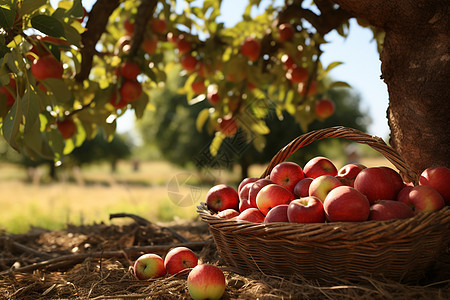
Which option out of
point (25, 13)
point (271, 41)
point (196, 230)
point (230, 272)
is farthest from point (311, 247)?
point (271, 41)

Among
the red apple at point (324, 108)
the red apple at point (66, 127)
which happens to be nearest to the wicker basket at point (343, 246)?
the red apple at point (66, 127)

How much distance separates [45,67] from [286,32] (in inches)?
75.2

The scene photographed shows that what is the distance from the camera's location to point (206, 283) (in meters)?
1.29

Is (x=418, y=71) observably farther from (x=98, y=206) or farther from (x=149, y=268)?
(x=98, y=206)

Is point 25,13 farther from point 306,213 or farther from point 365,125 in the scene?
point 365,125

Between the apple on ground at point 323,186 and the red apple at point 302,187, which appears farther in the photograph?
the red apple at point 302,187

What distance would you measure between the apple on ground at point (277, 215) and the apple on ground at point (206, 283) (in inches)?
10.7

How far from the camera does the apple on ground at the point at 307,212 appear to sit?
1.33 meters

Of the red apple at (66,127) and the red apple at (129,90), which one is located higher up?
the red apple at (129,90)

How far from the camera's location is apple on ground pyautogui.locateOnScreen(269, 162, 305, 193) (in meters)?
1.72

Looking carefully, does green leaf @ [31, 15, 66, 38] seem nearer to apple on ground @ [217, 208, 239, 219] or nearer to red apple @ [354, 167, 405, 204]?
apple on ground @ [217, 208, 239, 219]

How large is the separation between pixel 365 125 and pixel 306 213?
67.1 feet

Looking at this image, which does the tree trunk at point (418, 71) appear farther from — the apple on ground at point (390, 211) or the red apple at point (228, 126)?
the red apple at point (228, 126)

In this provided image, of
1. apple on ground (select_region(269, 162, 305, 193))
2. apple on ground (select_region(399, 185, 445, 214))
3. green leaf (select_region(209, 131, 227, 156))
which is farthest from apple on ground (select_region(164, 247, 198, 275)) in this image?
green leaf (select_region(209, 131, 227, 156))
